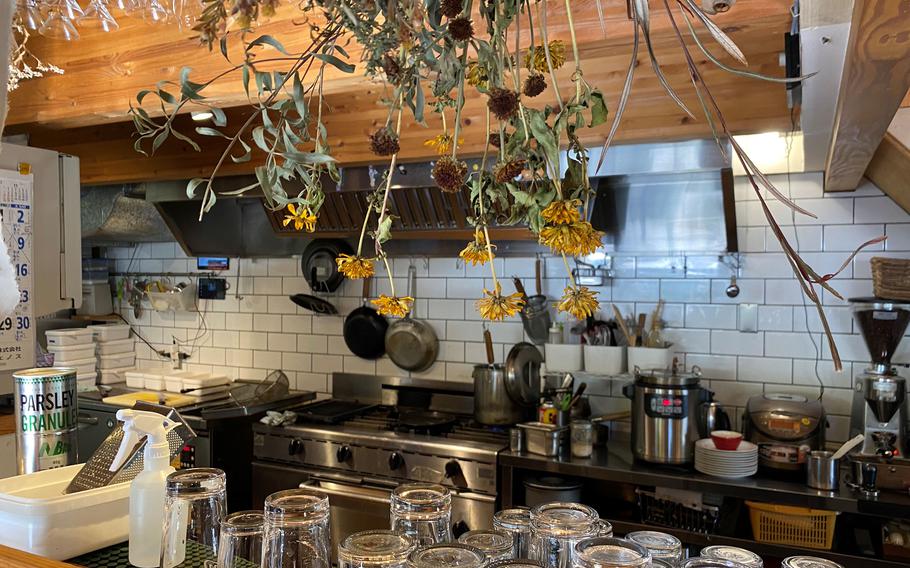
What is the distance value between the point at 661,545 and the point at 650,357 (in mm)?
2663

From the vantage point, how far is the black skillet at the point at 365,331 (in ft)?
14.5

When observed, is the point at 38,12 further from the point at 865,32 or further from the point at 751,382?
the point at 751,382

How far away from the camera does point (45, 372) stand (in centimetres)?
178

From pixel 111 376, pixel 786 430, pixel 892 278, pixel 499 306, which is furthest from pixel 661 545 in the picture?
pixel 111 376

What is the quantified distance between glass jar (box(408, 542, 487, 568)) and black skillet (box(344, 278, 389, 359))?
141 inches

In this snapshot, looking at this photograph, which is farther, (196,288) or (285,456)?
(196,288)

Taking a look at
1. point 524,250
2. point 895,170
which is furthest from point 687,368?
point 895,170

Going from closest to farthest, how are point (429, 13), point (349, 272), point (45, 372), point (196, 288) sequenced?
point (429, 13), point (349, 272), point (45, 372), point (196, 288)

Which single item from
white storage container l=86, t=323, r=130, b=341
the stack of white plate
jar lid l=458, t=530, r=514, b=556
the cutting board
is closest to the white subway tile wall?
the stack of white plate

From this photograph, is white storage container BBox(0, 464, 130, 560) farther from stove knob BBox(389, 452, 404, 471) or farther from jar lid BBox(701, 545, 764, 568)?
stove knob BBox(389, 452, 404, 471)

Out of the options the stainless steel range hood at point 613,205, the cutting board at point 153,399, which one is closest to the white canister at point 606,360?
the stainless steel range hood at point 613,205

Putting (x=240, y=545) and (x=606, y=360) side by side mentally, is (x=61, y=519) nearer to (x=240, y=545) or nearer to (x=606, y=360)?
(x=240, y=545)

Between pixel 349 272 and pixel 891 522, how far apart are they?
277 cm

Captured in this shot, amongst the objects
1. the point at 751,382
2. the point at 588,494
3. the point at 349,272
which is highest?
the point at 349,272
